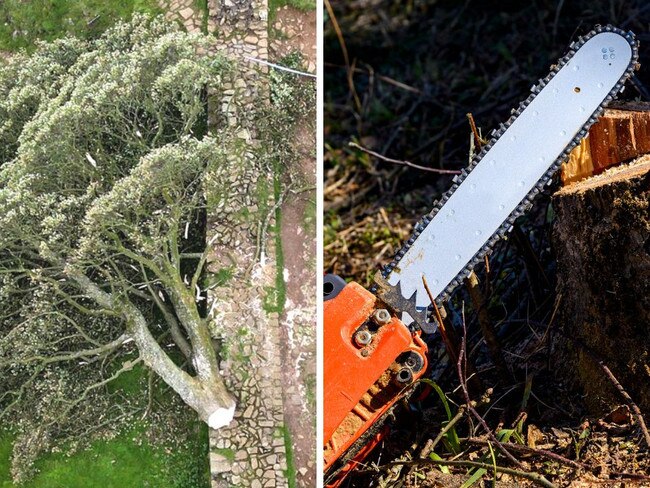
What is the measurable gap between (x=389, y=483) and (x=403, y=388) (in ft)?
1.07

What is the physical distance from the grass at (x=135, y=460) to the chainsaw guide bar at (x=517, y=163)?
70 centimetres

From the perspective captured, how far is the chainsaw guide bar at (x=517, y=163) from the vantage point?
2.67 meters

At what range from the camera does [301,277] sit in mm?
2574

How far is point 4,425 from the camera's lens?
264 centimetres

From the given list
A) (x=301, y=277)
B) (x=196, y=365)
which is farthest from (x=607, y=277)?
(x=196, y=365)

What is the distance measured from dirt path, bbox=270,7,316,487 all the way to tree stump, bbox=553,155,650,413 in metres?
0.82

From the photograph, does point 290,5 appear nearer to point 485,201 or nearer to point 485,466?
point 485,201

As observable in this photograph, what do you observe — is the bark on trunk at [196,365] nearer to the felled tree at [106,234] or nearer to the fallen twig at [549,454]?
the felled tree at [106,234]

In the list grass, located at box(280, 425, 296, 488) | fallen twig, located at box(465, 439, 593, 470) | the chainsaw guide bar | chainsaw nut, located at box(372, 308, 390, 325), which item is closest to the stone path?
grass, located at box(280, 425, 296, 488)

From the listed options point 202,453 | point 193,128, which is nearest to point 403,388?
point 202,453

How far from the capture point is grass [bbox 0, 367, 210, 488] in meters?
2.56

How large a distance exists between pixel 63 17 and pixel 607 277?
1.81 metres

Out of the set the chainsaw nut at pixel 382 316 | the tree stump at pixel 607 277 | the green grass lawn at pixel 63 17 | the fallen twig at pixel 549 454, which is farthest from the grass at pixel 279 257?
the tree stump at pixel 607 277

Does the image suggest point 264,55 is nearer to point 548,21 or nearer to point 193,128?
point 193,128
